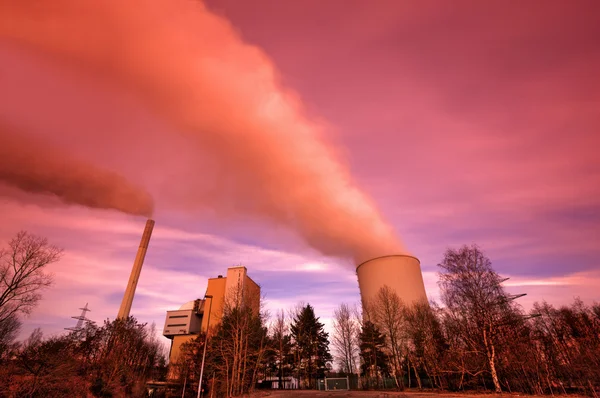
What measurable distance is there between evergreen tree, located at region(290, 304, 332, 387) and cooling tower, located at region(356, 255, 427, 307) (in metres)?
9.48

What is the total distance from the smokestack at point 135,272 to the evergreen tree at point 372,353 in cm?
4095

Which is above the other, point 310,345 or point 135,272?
point 135,272

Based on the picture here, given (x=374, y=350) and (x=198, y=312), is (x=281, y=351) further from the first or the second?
(x=198, y=312)

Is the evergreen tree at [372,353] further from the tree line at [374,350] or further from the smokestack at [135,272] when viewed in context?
the smokestack at [135,272]

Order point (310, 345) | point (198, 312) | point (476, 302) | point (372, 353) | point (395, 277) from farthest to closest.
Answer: point (198, 312) < point (310, 345) < point (395, 277) < point (372, 353) < point (476, 302)

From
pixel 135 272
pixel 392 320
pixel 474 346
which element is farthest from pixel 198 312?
pixel 474 346

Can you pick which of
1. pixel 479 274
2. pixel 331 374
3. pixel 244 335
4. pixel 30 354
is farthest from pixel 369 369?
pixel 30 354

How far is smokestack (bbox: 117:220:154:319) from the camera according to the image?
50.5 m

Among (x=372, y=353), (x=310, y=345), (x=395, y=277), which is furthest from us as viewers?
(x=310, y=345)

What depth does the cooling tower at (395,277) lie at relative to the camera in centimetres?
4297

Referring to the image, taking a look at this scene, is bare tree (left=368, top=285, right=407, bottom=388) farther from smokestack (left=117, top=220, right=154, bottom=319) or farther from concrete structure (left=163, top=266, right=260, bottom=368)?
smokestack (left=117, top=220, right=154, bottom=319)

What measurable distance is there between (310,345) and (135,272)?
112 feet

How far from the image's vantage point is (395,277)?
142ft

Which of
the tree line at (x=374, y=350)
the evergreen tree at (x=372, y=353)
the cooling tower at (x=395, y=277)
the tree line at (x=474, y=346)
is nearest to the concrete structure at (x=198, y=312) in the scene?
the tree line at (x=374, y=350)
